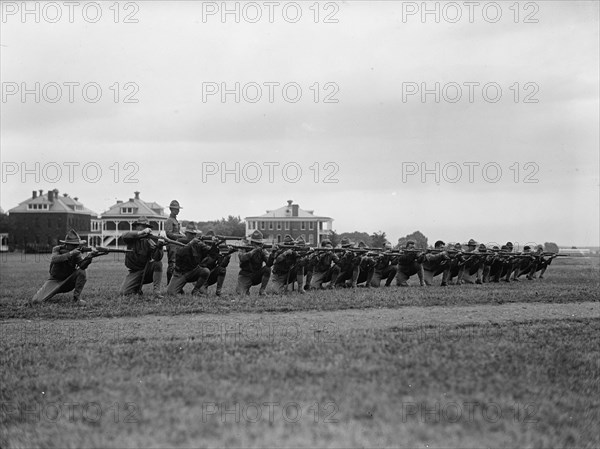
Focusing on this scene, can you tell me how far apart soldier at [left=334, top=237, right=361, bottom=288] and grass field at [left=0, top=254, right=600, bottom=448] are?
835 centimetres

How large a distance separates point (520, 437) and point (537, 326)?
18.0 ft

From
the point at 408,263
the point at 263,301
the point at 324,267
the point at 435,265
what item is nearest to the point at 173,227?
the point at 263,301

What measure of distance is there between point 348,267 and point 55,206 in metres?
80.9

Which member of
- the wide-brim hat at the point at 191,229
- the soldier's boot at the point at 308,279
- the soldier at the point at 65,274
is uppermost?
the wide-brim hat at the point at 191,229

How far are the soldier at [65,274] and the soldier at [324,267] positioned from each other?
21.4 feet

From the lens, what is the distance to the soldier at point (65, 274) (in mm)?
13969

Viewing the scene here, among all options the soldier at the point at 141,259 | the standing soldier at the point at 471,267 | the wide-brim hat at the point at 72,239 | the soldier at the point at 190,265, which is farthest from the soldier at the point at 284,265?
the standing soldier at the point at 471,267

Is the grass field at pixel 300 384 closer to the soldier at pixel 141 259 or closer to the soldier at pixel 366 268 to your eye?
the soldier at pixel 141 259

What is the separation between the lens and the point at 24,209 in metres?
93.1

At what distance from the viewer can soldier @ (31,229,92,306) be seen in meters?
14.0

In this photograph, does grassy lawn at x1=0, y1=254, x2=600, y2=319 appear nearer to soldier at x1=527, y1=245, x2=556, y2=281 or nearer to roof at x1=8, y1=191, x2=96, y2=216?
soldier at x1=527, y1=245, x2=556, y2=281

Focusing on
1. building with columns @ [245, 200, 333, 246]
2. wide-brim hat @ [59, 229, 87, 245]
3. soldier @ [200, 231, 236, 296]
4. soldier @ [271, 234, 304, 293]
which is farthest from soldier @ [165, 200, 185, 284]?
building with columns @ [245, 200, 333, 246]

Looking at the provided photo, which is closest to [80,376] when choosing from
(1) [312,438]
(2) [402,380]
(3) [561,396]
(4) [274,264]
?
(1) [312,438]

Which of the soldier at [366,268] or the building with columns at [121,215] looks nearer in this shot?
the soldier at [366,268]
